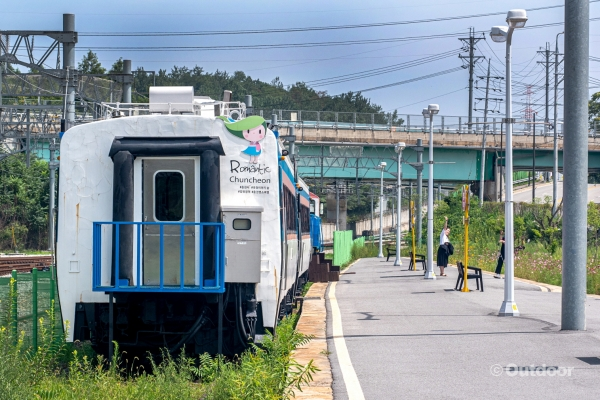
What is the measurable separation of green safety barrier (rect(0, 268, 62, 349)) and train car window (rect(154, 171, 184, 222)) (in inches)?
85.9

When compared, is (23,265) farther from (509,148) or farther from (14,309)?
(14,309)

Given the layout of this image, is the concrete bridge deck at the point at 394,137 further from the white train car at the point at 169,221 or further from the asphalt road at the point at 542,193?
the white train car at the point at 169,221

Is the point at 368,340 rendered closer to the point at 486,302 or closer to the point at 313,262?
the point at 486,302

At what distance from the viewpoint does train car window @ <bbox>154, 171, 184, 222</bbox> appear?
1067 centimetres

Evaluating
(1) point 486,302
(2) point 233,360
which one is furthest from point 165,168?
(1) point 486,302

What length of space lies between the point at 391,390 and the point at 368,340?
3.63m

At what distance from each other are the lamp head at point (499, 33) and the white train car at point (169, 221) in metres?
8.01

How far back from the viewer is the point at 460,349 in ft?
35.6

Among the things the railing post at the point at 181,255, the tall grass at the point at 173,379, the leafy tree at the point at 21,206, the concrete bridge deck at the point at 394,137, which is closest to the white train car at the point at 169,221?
the railing post at the point at 181,255

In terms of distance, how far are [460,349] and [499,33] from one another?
8412 millimetres

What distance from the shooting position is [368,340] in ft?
39.3

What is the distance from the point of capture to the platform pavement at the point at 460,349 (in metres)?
8.33

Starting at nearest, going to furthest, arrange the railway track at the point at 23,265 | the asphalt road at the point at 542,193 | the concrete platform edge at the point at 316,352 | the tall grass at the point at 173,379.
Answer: the tall grass at the point at 173,379, the concrete platform edge at the point at 316,352, the railway track at the point at 23,265, the asphalt road at the point at 542,193

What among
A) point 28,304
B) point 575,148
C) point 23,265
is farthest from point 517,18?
point 23,265
